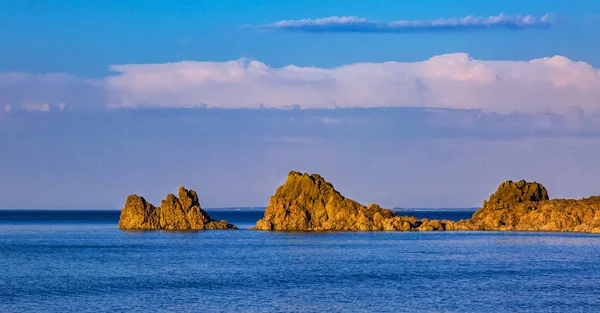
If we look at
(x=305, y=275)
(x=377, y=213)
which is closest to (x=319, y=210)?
(x=377, y=213)

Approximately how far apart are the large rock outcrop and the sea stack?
631 inches

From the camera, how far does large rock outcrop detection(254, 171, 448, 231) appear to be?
156 metres

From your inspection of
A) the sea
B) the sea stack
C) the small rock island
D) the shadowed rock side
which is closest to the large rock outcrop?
the small rock island

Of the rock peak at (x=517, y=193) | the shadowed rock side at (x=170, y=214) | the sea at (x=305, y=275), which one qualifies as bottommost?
the sea at (x=305, y=275)

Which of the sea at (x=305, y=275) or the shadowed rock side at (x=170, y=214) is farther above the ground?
the shadowed rock side at (x=170, y=214)

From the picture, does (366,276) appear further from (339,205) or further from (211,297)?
(339,205)

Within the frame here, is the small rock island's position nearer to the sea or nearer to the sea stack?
the sea stack

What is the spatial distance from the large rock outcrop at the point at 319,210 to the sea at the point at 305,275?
23511 millimetres

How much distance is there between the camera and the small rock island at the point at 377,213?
500ft

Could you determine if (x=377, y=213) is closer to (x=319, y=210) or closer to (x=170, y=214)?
(x=319, y=210)

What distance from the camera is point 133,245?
122500 mm

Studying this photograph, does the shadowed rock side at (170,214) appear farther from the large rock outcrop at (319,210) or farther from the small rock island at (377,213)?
the large rock outcrop at (319,210)

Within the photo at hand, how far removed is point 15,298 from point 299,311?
20.1 m

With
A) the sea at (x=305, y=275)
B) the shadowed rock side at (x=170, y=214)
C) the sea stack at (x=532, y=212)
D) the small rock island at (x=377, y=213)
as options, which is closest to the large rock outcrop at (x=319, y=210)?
the small rock island at (x=377, y=213)
